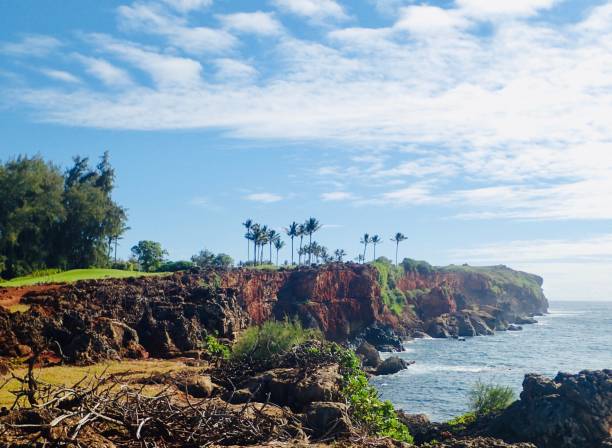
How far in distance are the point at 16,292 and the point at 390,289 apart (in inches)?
2875

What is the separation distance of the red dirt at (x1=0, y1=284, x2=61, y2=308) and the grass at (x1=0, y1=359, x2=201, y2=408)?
9.15 meters

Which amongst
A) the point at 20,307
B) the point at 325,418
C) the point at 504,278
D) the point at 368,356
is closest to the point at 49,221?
the point at 20,307

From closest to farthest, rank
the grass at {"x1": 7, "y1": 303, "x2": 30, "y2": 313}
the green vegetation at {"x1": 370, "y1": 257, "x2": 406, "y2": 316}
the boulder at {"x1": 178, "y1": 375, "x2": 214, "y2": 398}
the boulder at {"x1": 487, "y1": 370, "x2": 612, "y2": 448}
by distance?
the boulder at {"x1": 178, "y1": 375, "x2": 214, "y2": 398}
the boulder at {"x1": 487, "y1": 370, "x2": 612, "y2": 448}
the grass at {"x1": 7, "y1": 303, "x2": 30, "y2": 313}
the green vegetation at {"x1": 370, "y1": 257, "x2": 406, "y2": 316}

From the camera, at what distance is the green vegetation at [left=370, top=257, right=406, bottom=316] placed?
91188mm

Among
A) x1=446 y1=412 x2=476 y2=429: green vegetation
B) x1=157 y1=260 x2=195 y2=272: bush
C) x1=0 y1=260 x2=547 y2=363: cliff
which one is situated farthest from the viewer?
x1=157 y1=260 x2=195 y2=272: bush

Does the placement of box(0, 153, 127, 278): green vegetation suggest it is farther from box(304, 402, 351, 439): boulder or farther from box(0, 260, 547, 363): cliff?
box(304, 402, 351, 439): boulder

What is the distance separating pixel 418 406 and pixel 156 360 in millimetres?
18987

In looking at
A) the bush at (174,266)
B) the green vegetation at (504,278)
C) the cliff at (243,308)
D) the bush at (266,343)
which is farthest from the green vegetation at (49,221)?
the green vegetation at (504,278)

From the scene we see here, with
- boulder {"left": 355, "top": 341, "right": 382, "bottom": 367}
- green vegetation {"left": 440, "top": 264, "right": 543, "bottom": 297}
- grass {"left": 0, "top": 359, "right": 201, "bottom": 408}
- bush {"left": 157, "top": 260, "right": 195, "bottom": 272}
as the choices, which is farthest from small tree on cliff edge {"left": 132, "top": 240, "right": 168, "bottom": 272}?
green vegetation {"left": 440, "top": 264, "right": 543, "bottom": 297}

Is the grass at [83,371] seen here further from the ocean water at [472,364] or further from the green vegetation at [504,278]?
the green vegetation at [504,278]

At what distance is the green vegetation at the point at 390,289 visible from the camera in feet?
299

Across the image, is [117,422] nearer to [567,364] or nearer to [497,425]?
[497,425]

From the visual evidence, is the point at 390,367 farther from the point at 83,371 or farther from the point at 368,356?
the point at 83,371

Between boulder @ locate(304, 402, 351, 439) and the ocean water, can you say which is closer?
boulder @ locate(304, 402, 351, 439)
